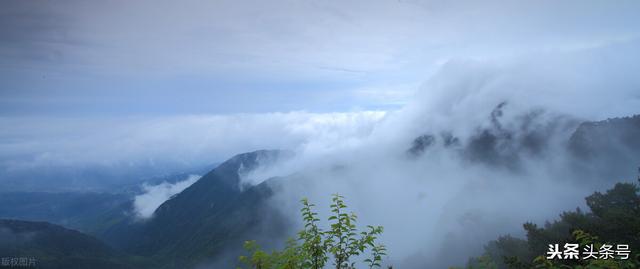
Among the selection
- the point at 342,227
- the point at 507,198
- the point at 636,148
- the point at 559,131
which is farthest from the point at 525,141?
the point at 342,227

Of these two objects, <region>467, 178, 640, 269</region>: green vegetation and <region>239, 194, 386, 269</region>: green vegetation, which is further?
<region>467, 178, 640, 269</region>: green vegetation

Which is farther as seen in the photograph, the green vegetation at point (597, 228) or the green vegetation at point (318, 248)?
the green vegetation at point (597, 228)

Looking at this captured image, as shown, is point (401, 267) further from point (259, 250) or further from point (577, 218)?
point (259, 250)

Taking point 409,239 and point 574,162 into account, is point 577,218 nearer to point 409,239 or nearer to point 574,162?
point 574,162

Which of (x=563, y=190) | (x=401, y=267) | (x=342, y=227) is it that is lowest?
(x=401, y=267)

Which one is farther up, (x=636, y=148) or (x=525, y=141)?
(x=525, y=141)

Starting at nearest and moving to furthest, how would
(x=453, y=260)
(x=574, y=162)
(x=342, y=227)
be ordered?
(x=342, y=227) < (x=453, y=260) < (x=574, y=162)

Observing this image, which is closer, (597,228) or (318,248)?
(318,248)

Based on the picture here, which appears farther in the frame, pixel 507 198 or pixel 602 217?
pixel 507 198

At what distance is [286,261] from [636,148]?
288 feet

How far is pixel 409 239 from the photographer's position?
186750 millimetres

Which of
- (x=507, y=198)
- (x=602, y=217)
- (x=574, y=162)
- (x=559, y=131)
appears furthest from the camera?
(x=559, y=131)

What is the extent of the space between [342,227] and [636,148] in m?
86.2

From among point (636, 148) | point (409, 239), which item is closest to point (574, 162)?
point (636, 148)
